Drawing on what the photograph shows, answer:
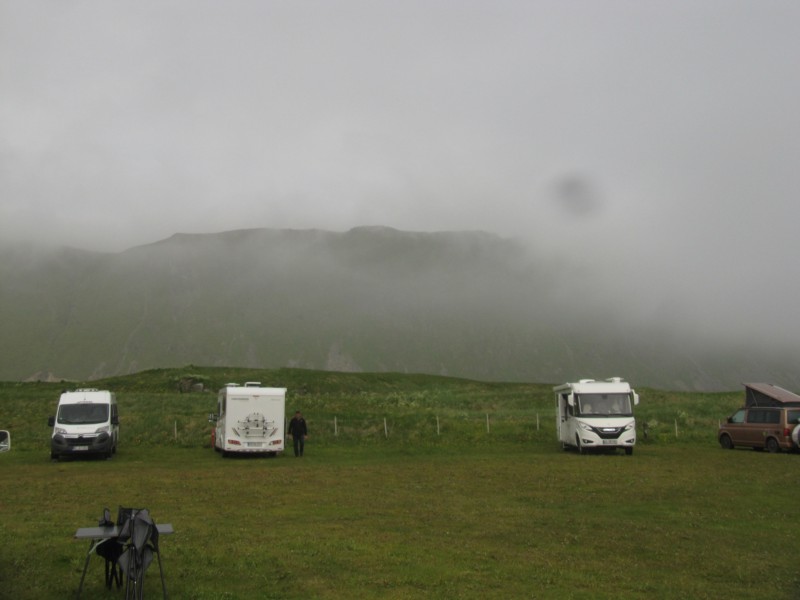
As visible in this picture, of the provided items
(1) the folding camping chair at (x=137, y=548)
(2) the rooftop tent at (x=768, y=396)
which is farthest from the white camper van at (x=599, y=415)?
(1) the folding camping chair at (x=137, y=548)

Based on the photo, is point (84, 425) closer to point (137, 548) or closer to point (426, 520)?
point (426, 520)

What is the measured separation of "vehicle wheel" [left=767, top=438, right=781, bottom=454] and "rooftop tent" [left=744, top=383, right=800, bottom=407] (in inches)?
161

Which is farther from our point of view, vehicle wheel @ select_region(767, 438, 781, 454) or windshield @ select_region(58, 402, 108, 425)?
vehicle wheel @ select_region(767, 438, 781, 454)

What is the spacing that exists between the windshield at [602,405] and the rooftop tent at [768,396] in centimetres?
905

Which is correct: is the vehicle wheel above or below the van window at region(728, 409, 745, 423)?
below

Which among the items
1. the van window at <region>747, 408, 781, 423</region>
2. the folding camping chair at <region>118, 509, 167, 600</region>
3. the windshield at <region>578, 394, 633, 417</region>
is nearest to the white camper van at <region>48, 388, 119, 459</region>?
the windshield at <region>578, 394, 633, 417</region>

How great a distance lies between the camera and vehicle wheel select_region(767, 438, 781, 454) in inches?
1170

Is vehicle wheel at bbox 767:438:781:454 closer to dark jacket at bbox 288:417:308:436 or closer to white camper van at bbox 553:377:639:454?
white camper van at bbox 553:377:639:454

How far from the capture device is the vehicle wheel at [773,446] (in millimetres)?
29727

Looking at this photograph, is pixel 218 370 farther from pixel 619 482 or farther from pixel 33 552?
pixel 33 552

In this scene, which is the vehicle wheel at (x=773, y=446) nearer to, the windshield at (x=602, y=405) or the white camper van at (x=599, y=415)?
the white camper van at (x=599, y=415)

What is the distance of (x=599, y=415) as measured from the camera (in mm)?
29703

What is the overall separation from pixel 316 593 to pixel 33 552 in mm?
4992

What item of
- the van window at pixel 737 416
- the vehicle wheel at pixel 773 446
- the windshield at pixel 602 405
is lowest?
the vehicle wheel at pixel 773 446
